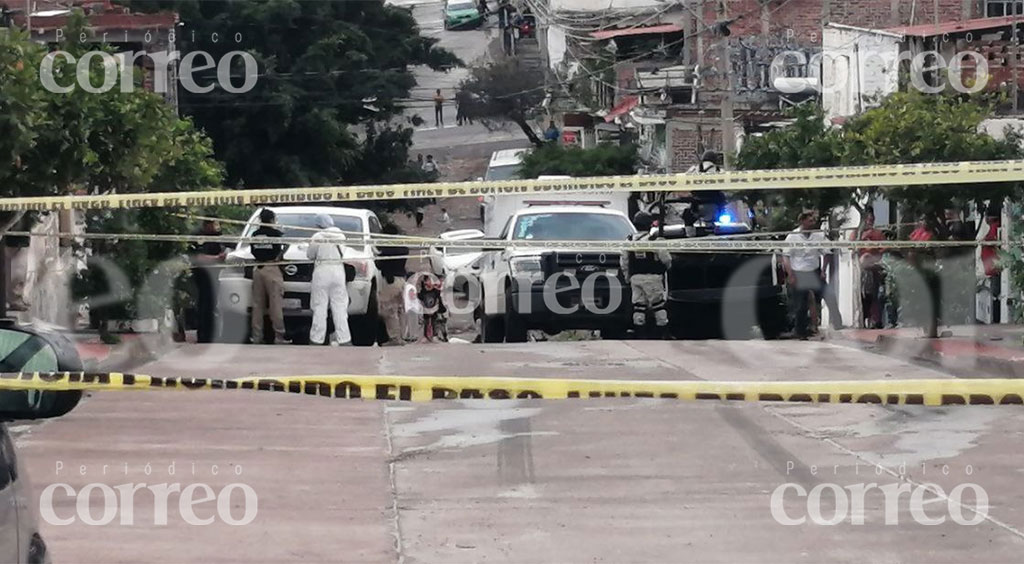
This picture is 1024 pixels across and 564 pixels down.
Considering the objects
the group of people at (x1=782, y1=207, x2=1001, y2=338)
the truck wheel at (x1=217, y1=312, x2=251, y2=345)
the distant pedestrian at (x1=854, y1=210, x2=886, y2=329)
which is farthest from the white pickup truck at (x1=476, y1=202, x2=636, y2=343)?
the distant pedestrian at (x1=854, y1=210, x2=886, y2=329)

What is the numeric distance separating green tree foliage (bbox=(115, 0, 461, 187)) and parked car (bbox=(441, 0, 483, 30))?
19356 mm

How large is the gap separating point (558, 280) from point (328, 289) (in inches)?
94.0

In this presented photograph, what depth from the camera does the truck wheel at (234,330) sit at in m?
18.5

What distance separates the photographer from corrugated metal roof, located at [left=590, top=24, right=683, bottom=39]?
47.6m

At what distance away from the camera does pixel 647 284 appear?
18375 mm

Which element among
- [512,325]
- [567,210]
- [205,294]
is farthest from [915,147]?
[205,294]

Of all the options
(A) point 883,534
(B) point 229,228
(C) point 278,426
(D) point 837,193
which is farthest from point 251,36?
(A) point 883,534

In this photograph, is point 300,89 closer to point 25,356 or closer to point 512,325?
point 512,325

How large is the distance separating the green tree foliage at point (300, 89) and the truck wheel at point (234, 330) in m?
19.4

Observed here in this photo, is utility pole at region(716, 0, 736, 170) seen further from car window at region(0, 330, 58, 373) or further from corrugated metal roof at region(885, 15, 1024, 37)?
car window at region(0, 330, 58, 373)

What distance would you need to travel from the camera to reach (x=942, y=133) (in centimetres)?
1895

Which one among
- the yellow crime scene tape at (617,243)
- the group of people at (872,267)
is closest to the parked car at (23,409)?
the yellow crime scene tape at (617,243)

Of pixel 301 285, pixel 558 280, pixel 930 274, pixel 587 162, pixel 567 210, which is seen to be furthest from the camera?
pixel 587 162

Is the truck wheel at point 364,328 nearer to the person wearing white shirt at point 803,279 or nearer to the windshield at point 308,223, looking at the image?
the windshield at point 308,223
